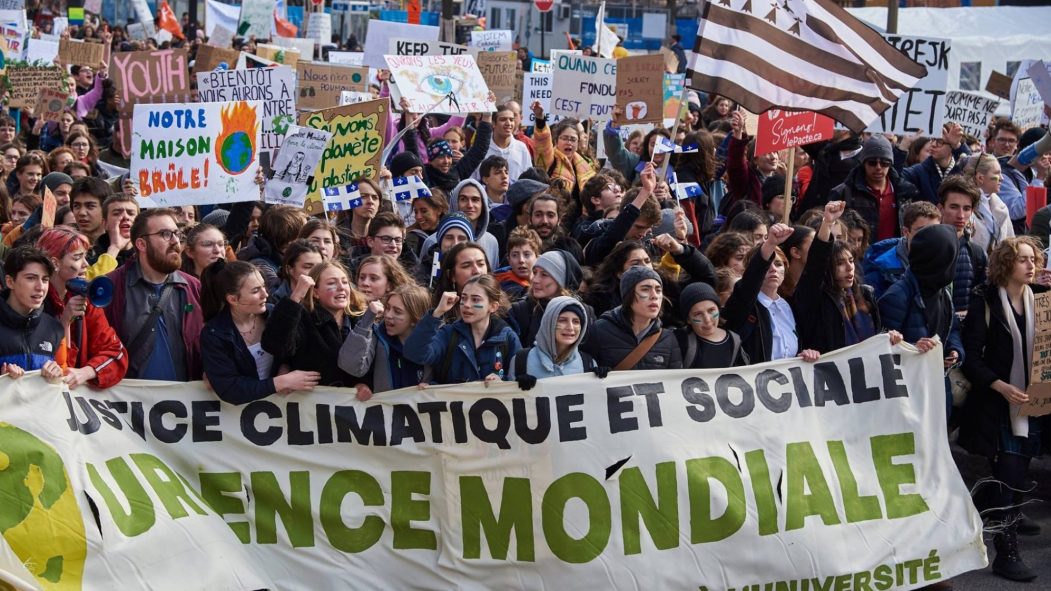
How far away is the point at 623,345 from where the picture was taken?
6000 mm

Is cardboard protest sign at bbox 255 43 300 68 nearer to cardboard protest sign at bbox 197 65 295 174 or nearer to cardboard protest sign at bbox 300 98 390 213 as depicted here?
cardboard protest sign at bbox 197 65 295 174

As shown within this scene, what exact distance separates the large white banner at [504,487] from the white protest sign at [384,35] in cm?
966

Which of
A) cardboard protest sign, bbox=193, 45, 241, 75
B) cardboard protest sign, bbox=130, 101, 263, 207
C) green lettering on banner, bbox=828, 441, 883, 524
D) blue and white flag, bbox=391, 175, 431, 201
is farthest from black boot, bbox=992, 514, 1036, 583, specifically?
cardboard protest sign, bbox=193, 45, 241, 75

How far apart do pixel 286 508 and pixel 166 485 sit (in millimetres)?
480

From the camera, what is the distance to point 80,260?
5.75 m

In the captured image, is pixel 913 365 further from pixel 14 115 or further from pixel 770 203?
pixel 14 115

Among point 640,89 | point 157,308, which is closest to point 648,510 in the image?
point 157,308

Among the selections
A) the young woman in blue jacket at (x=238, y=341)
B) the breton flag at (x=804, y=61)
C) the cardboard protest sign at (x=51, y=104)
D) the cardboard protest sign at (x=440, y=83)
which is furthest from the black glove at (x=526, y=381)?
the cardboard protest sign at (x=51, y=104)

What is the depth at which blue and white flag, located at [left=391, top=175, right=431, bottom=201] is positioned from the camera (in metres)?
8.82

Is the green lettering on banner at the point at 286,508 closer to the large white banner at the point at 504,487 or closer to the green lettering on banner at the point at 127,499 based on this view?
the large white banner at the point at 504,487

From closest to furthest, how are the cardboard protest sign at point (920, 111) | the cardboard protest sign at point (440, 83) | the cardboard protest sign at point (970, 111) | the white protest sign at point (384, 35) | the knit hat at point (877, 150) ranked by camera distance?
the knit hat at point (877, 150), the cardboard protest sign at point (920, 111), the cardboard protest sign at point (440, 83), the cardboard protest sign at point (970, 111), the white protest sign at point (384, 35)

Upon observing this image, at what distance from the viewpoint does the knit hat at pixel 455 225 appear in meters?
7.41

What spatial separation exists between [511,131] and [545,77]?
3.72 m

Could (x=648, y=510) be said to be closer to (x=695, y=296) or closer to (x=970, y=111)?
(x=695, y=296)
